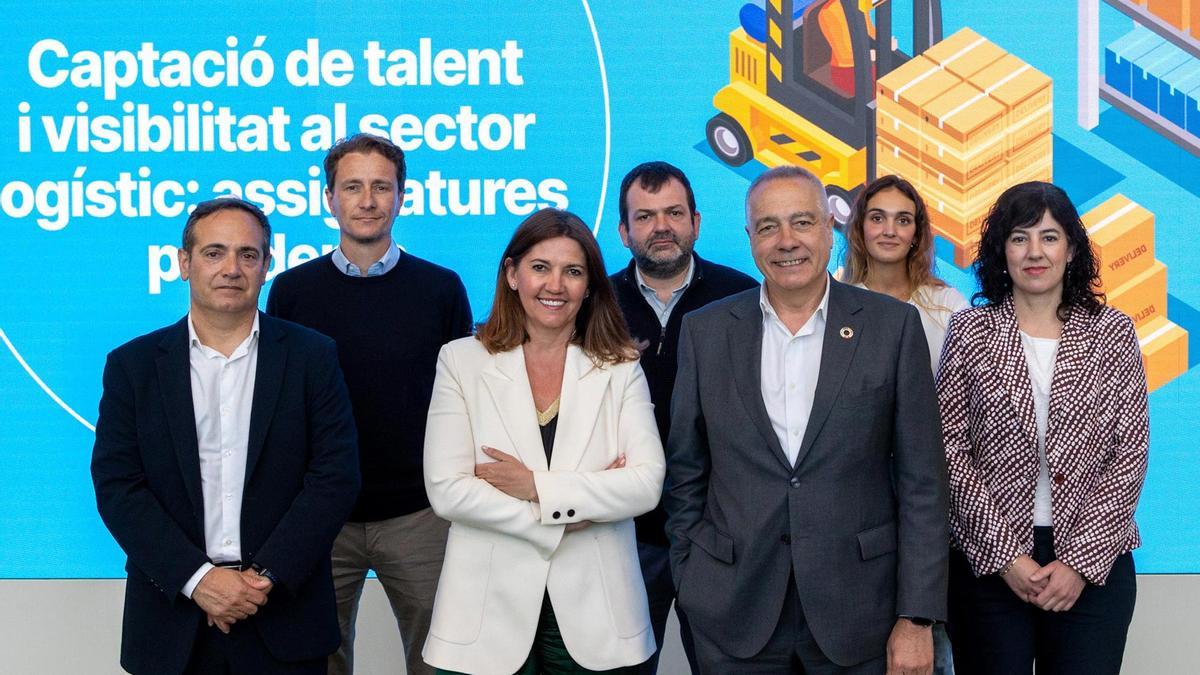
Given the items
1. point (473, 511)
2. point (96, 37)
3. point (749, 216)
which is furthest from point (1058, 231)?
point (96, 37)

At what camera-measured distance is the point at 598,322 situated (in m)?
2.69

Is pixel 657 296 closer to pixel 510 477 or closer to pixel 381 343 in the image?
pixel 381 343

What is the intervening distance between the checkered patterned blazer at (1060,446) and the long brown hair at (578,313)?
2.58 feet

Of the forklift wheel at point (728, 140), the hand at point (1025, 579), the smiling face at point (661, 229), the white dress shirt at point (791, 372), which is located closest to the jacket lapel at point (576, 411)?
the white dress shirt at point (791, 372)

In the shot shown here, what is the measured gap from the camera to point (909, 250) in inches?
131

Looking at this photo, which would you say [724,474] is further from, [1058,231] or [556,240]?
[1058,231]

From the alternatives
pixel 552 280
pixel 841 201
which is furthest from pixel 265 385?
pixel 841 201

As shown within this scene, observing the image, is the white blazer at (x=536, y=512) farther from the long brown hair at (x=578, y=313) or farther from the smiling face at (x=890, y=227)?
the smiling face at (x=890, y=227)

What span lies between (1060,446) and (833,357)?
23.8 inches

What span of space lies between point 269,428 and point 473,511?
20.6 inches

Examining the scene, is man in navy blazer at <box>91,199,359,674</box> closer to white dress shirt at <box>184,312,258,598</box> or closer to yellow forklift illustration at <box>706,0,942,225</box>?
white dress shirt at <box>184,312,258,598</box>

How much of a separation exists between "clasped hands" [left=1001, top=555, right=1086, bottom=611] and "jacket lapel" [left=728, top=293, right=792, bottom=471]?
61cm

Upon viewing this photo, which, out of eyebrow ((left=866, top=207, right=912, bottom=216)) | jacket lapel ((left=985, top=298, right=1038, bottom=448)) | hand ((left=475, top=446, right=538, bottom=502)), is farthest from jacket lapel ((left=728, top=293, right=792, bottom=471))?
eyebrow ((left=866, top=207, right=912, bottom=216))

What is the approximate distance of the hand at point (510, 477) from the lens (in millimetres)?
2469
